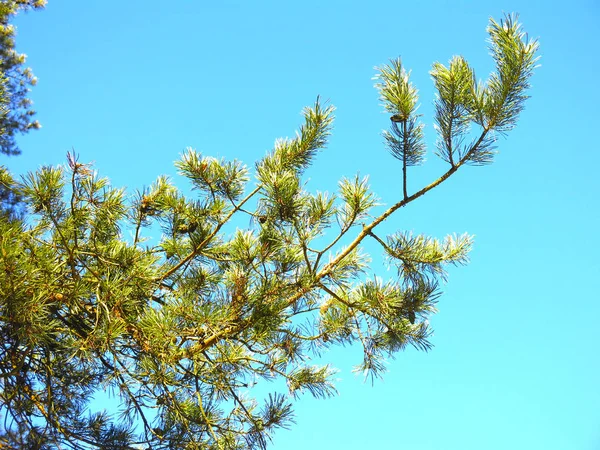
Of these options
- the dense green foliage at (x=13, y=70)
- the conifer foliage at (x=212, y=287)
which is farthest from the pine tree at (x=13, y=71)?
the conifer foliage at (x=212, y=287)

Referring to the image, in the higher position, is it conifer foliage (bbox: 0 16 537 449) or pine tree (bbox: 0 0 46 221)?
pine tree (bbox: 0 0 46 221)

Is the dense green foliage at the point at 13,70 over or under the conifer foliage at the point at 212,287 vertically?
over

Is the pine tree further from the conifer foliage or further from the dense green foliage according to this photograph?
the conifer foliage

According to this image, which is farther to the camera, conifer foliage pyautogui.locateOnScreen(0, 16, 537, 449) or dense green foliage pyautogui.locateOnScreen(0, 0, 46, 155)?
dense green foliage pyautogui.locateOnScreen(0, 0, 46, 155)

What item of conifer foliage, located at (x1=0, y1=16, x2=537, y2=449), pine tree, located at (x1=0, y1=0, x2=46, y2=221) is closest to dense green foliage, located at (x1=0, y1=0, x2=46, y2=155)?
pine tree, located at (x1=0, y1=0, x2=46, y2=221)

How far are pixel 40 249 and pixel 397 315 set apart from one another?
0.83 m

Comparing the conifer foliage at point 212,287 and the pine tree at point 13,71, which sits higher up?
the pine tree at point 13,71

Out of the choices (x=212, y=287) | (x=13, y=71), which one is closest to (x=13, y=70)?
(x=13, y=71)

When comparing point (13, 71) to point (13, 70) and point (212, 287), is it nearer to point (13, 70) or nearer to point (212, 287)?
point (13, 70)

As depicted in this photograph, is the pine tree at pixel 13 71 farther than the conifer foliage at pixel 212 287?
→ Yes

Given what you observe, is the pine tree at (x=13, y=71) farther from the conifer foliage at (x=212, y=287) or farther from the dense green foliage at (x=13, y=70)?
the conifer foliage at (x=212, y=287)

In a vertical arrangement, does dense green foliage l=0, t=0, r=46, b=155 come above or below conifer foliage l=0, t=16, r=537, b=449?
above

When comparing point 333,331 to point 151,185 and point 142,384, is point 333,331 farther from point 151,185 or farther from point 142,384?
point 151,185

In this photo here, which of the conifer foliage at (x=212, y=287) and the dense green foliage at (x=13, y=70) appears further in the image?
the dense green foliage at (x=13, y=70)
